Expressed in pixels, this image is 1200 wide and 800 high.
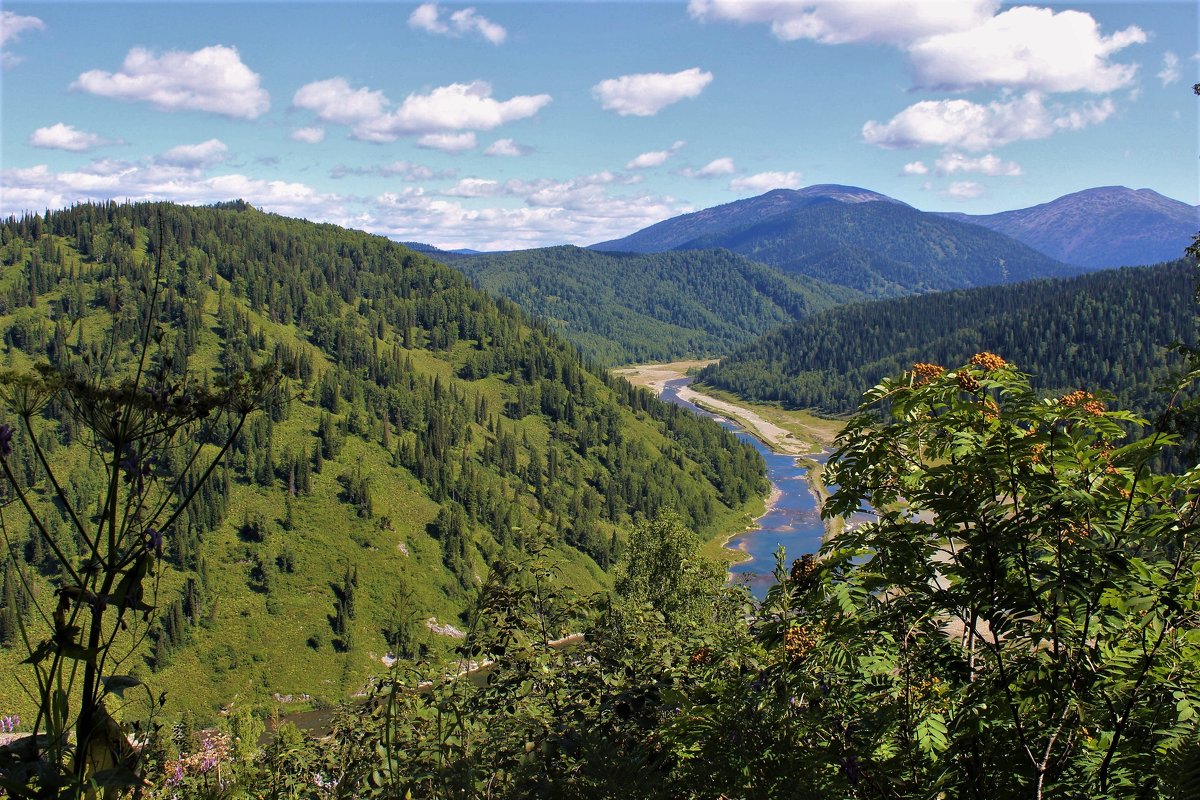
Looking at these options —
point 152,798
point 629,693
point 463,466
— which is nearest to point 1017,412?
point 629,693

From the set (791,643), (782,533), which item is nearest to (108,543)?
(791,643)

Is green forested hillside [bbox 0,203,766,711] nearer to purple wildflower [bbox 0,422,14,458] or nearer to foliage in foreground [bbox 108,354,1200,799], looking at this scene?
foliage in foreground [bbox 108,354,1200,799]

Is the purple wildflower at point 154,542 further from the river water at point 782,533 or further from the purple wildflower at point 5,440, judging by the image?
the river water at point 782,533

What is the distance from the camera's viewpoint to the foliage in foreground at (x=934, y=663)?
6.09m

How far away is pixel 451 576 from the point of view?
132 m

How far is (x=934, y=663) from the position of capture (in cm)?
725

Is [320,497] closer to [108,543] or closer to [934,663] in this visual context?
[934,663]

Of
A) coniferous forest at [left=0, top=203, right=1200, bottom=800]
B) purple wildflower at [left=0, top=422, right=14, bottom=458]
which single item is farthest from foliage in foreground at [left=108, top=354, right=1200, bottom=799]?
purple wildflower at [left=0, top=422, right=14, bottom=458]

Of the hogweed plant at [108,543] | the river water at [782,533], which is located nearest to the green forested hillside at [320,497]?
the river water at [782,533]

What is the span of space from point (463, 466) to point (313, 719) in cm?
7182

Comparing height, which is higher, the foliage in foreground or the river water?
the foliage in foreground

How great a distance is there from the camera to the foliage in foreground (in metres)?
6.09

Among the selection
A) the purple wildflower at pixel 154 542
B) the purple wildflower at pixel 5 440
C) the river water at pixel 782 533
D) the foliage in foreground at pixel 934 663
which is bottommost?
the river water at pixel 782 533

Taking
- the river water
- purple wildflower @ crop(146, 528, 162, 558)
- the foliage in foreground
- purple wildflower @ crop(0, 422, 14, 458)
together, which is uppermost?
purple wildflower @ crop(0, 422, 14, 458)
